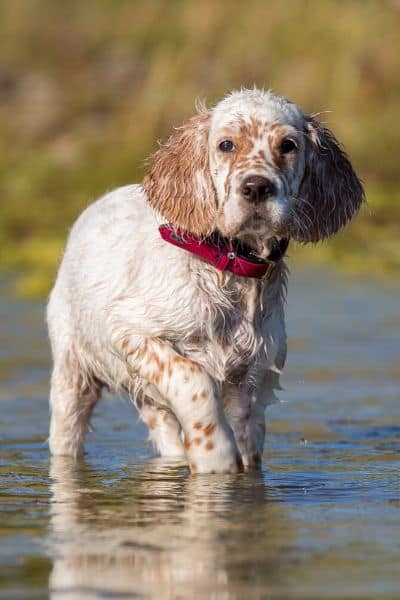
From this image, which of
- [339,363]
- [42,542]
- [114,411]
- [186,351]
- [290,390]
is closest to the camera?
[42,542]

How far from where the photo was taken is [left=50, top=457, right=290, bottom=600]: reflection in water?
4.48 metres

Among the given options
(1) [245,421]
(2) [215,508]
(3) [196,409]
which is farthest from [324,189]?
(2) [215,508]

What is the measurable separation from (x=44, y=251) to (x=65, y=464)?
12.8 m

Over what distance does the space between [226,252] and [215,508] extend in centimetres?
143

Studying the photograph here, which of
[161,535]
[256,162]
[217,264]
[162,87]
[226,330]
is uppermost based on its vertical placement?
[162,87]

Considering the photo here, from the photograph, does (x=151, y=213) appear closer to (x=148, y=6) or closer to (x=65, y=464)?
(x=65, y=464)

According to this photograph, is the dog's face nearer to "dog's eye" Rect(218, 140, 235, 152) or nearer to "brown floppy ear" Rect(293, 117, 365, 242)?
"dog's eye" Rect(218, 140, 235, 152)

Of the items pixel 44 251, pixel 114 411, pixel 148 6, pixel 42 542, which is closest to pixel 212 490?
pixel 42 542

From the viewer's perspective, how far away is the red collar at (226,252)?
682 centimetres

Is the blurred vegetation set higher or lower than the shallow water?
higher

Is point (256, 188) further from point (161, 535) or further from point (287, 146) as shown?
point (161, 535)

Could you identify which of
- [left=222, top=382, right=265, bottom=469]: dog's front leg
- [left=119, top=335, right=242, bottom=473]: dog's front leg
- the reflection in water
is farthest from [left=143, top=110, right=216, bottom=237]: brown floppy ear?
the reflection in water

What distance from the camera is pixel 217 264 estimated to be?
22.4 ft

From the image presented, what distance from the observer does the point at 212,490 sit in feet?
20.6
